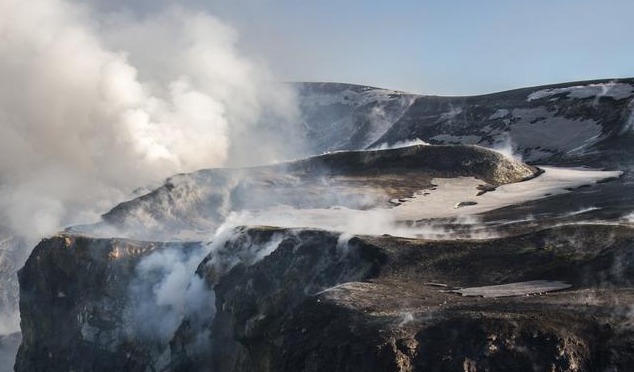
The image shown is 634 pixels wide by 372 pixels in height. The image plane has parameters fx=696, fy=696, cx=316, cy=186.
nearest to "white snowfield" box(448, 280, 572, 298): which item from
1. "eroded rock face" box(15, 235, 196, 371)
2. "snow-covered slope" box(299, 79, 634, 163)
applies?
"eroded rock face" box(15, 235, 196, 371)

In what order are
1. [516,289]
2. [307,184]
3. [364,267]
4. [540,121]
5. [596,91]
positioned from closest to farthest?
1. [516,289]
2. [364,267]
3. [307,184]
4. [540,121]
5. [596,91]

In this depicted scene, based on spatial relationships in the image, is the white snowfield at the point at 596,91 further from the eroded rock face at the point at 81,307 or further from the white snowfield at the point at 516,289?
the white snowfield at the point at 516,289

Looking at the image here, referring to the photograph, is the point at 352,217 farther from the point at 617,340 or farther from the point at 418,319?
the point at 617,340

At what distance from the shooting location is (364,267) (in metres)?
50.0

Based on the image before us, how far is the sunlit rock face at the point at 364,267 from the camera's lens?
105 feet

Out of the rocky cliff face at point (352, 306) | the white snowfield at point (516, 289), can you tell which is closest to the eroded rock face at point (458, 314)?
the rocky cliff face at point (352, 306)

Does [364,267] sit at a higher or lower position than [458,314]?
lower

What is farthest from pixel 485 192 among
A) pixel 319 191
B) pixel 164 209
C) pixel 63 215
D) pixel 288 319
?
pixel 63 215

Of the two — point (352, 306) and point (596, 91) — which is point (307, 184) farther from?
point (596, 91)

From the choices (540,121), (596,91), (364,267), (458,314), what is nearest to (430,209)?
(364,267)

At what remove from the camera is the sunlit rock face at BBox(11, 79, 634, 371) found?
3209cm

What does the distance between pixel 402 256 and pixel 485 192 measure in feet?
163

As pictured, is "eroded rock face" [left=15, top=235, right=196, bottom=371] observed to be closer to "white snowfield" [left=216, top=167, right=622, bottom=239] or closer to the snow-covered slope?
"white snowfield" [left=216, top=167, right=622, bottom=239]

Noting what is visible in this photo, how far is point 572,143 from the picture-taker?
440ft
